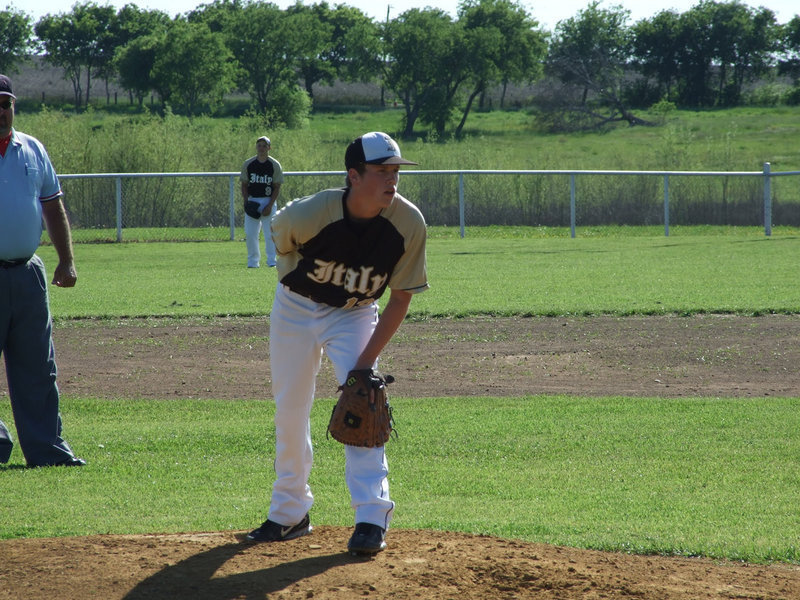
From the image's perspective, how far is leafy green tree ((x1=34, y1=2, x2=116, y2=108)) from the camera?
83625mm

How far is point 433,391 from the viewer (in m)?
8.23

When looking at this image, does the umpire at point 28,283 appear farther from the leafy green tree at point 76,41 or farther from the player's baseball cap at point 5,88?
the leafy green tree at point 76,41

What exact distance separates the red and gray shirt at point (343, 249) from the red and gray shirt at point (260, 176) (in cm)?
1216

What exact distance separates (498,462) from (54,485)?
2.64 meters

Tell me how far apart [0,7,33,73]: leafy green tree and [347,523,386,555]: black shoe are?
8407 cm

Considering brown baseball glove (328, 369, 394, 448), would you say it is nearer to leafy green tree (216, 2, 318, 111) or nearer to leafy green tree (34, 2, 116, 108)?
leafy green tree (216, 2, 318, 111)

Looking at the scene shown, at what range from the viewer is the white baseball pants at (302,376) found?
161 inches

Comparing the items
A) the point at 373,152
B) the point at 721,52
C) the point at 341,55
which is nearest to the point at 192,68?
the point at 341,55

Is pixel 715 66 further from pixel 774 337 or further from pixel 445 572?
pixel 445 572

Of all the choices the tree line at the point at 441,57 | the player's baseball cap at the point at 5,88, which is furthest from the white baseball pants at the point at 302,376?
the tree line at the point at 441,57

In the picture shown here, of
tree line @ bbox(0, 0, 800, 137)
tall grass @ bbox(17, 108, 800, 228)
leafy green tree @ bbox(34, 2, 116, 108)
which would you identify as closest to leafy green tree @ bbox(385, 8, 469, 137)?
tree line @ bbox(0, 0, 800, 137)

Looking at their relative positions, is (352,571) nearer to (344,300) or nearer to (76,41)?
(344,300)

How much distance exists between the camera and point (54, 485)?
546cm

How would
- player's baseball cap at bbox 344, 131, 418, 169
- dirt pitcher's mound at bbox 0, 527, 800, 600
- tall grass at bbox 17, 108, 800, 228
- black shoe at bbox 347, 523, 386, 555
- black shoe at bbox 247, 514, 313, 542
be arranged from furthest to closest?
1. tall grass at bbox 17, 108, 800, 228
2. black shoe at bbox 247, 514, 313, 542
3. black shoe at bbox 347, 523, 386, 555
4. player's baseball cap at bbox 344, 131, 418, 169
5. dirt pitcher's mound at bbox 0, 527, 800, 600
